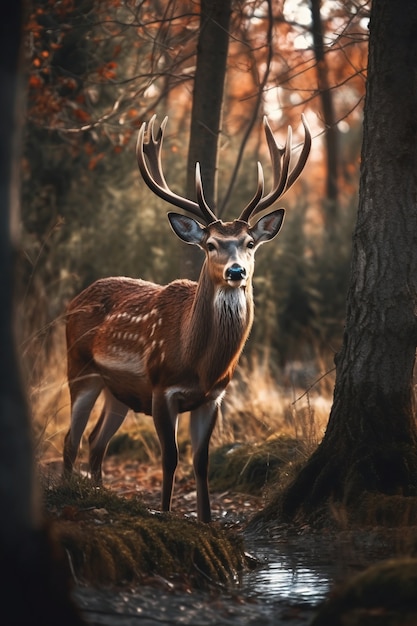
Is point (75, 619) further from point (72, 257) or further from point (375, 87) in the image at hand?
point (72, 257)

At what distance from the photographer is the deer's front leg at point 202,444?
303 inches

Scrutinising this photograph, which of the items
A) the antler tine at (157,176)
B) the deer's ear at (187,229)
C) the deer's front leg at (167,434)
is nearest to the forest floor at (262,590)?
the deer's front leg at (167,434)

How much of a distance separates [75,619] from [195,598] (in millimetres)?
1520

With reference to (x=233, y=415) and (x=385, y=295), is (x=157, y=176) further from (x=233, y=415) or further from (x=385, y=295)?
(x=233, y=415)

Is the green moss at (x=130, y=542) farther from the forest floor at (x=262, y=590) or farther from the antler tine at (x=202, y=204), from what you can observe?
the antler tine at (x=202, y=204)

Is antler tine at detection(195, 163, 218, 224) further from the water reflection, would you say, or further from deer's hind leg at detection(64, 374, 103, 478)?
the water reflection

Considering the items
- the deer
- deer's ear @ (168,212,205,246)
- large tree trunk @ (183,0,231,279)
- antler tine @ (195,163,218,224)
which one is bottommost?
the deer

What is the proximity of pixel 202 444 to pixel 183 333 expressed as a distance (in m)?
0.81

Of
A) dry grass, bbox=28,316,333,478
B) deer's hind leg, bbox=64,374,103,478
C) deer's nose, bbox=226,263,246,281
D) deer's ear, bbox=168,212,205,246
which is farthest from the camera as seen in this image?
dry grass, bbox=28,316,333,478

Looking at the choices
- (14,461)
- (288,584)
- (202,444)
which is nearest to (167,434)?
(202,444)

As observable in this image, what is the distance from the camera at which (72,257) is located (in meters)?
14.5

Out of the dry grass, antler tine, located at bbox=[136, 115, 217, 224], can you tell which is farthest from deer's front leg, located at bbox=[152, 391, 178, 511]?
antler tine, located at bbox=[136, 115, 217, 224]

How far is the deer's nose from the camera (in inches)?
284

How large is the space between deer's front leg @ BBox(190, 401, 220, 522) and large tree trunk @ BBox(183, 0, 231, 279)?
206cm
